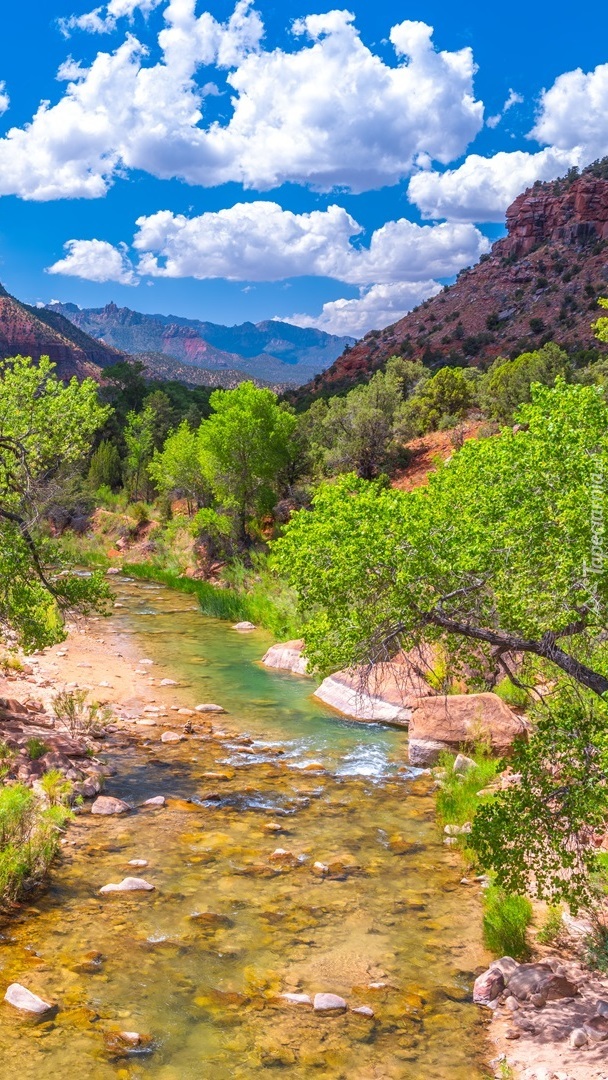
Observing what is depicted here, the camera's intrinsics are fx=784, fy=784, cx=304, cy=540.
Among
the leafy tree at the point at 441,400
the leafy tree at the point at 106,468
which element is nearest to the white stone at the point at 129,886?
the leafy tree at the point at 441,400

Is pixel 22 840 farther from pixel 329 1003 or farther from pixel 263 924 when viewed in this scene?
pixel 329 1003

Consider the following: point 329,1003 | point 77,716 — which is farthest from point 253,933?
point 77,716

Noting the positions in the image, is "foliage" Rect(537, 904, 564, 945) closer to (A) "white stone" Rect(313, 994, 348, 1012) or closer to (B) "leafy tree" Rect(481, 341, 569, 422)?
(A) "white stone" Rect(313, 994, 348, 1012)

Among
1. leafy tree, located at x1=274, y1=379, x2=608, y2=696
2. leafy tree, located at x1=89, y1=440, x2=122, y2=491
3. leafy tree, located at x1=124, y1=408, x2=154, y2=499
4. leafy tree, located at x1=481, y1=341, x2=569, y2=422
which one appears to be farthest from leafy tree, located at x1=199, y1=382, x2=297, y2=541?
leafy tree, located at x1=274, y1=379, x2=608, y2=696

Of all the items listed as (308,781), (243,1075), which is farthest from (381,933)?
(308,781)

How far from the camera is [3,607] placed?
40.2ft

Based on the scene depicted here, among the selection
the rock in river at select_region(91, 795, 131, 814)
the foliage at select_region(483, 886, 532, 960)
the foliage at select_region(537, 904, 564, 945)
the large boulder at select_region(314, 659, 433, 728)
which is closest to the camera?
the foliage at select_region(483, 886, 532, 960)

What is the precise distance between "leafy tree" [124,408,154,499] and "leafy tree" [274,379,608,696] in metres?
48.1

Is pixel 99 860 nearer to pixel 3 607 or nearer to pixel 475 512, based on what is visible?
pixel 3 607

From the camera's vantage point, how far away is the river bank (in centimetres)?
698

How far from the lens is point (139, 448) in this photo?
5741 centimetres

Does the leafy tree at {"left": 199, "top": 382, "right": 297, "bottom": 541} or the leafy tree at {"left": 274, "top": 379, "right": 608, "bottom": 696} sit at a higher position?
the leafy tree at {"left": 199, "top": 382, "right": 297, "bottom": 541}

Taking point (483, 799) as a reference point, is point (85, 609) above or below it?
above

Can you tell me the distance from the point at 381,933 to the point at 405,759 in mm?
6217
